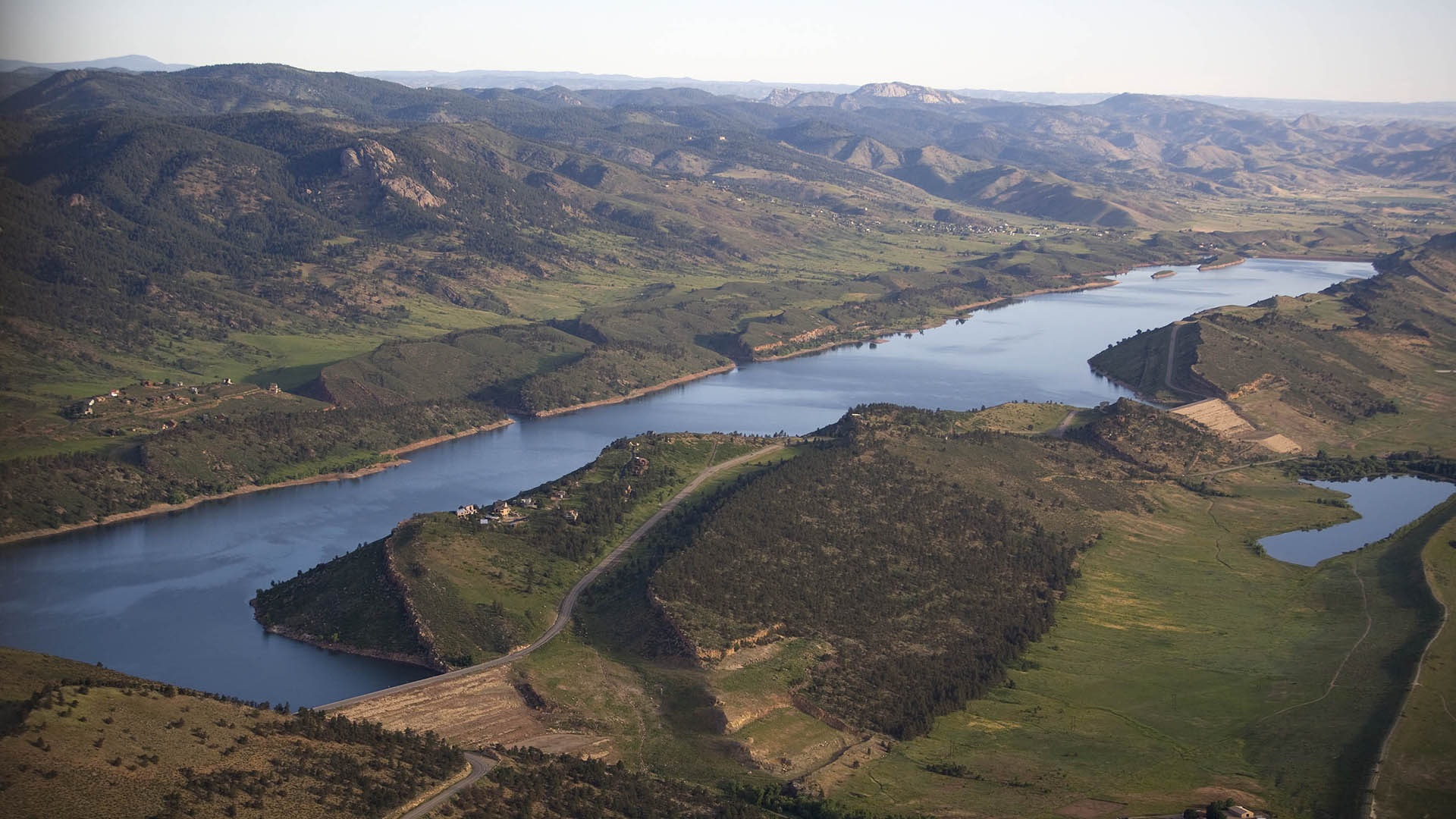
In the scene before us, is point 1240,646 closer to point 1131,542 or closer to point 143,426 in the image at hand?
point 1131,542

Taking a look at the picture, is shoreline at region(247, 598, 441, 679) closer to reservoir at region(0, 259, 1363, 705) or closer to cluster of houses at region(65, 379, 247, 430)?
reservoir at region(0, 259, 1363, 705)

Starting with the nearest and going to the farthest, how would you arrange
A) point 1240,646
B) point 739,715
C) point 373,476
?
point 739,715
point 1240,646
point 373,476

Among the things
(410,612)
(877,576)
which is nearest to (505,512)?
(410,612)

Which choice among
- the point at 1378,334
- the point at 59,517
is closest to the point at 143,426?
the point at 59,517

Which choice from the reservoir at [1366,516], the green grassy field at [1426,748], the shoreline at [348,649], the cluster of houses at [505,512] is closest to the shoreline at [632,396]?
the cluster of houses at [505,512]

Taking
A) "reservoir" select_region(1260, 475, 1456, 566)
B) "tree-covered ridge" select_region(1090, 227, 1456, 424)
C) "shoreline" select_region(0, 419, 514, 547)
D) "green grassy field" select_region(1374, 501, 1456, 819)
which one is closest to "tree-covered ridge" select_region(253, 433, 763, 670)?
"shoreline" select_region(0, 419, 514, 547)

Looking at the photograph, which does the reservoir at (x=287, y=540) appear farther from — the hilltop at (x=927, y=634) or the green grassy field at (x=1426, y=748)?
the green grassy field at (x=1426, y=748)

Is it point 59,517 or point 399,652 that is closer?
point 399,652
